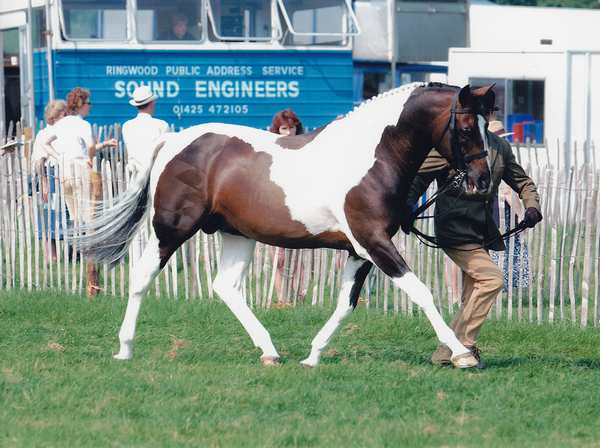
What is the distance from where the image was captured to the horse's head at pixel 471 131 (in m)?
6.93

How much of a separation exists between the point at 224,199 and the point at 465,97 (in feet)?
5.51

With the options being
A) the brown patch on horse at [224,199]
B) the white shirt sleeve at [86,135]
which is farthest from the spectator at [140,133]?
the brown patch on horse at [224,199]

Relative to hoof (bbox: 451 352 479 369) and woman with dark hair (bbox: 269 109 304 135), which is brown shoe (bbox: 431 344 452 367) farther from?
woman with dark hair (bbox: 269 109 304 135)

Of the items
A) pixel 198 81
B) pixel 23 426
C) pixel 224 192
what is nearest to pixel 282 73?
pixel 198 81

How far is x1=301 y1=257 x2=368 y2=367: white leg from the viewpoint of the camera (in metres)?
7.55

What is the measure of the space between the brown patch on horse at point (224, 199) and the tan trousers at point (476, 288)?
2.48 feet

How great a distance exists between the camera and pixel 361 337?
8820mm

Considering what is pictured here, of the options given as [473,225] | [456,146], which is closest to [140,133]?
[473,225]

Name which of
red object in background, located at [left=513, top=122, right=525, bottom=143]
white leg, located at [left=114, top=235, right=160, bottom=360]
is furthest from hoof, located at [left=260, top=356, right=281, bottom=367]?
red object in background, located at [left=513, top=122, right=525, bottom=143]

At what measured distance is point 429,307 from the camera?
709 cm

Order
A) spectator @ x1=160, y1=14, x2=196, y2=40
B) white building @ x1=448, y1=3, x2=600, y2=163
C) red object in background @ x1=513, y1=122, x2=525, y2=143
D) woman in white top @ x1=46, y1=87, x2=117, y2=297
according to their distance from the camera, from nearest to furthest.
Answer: woman in white top @ x1=46, y1=87, x2=117, y2=297 → spectator @ x1=160, y1=14, x2=196, y2=40 → white building @ x1=448, y1=3, x2=600, y2=163 → red object in background @ x1=513, y1=122, x2=525, y2=143

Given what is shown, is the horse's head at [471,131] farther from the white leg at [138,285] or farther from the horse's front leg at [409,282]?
the white leg at [138,285]

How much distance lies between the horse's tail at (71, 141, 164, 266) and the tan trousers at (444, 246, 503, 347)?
2.01 m

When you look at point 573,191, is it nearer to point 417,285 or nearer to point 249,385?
point 417,285
